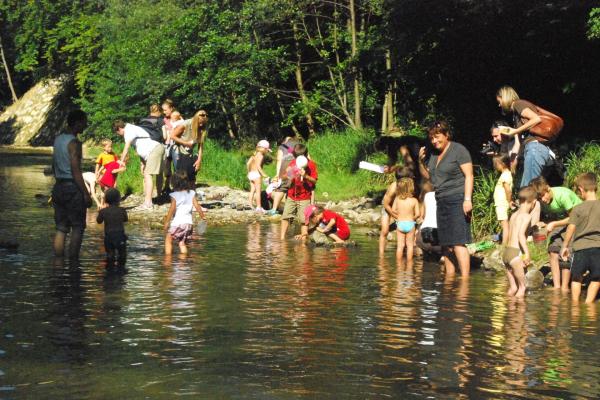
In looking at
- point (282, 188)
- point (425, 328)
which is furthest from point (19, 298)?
point (282, 188)

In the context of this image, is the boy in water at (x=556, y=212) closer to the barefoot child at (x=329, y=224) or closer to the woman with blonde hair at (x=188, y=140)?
the barefoot child at (x=329, y=224)

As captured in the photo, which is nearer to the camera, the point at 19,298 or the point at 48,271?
the point at 19,298

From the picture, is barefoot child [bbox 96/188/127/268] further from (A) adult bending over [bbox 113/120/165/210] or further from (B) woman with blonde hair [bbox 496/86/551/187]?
(A) adult bending over [bbox 113/120/165/210]

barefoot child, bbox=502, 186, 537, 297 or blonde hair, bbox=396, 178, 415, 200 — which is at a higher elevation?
blonde hair, bbox=396, 178, 415, 200

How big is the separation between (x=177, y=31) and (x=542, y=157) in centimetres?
2284

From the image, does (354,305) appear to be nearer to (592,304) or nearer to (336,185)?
(592,304)

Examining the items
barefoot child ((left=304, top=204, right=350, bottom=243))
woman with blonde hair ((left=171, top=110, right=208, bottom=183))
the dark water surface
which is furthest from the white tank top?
woman with blonde hair ((left=171, top=110, right=208, bottom=183))

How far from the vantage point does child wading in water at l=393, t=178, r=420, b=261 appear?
15.2 meters

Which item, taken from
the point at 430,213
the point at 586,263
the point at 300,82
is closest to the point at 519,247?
the point at 586,263

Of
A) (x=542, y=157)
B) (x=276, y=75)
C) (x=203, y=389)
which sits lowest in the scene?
(x=203, y=389)

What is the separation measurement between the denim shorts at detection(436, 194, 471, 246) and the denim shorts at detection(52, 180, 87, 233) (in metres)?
4.34

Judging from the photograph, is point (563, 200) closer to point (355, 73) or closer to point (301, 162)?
point (301, 162)

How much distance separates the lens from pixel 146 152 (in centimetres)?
2133

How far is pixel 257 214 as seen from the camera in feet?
69.1
